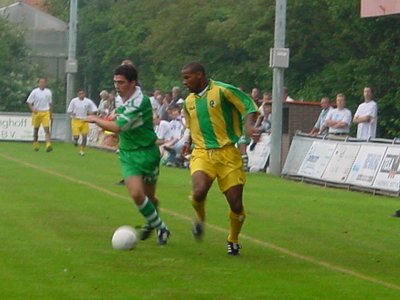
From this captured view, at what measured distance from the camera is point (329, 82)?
4625 centimetres

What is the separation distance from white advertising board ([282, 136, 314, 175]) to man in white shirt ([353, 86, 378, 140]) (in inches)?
50.7

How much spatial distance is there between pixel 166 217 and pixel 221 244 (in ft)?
10.9

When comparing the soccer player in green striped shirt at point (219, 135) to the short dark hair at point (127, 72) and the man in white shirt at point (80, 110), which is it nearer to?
the short dark hair at point (127, 72)

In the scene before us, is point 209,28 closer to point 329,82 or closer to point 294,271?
point 329,82

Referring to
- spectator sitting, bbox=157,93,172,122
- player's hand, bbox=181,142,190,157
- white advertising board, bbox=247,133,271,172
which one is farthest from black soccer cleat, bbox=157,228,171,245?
spectator sitting, bbox=157,93,172,122

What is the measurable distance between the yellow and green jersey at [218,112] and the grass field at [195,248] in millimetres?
1241

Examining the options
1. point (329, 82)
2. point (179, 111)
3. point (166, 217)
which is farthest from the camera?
point (329, 82)

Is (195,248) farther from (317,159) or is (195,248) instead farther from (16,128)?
(16,128)

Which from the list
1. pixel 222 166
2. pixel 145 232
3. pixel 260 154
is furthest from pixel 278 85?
pixel 222 166

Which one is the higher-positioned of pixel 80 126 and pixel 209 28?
pixel 209 28

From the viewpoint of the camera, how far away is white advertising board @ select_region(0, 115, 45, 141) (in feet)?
155

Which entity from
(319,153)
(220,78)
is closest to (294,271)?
(319,153)

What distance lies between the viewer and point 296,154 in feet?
97.5

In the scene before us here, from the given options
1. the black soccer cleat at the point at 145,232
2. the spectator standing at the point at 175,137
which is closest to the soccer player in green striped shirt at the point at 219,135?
the black soccer cleat at the point at 145,232
